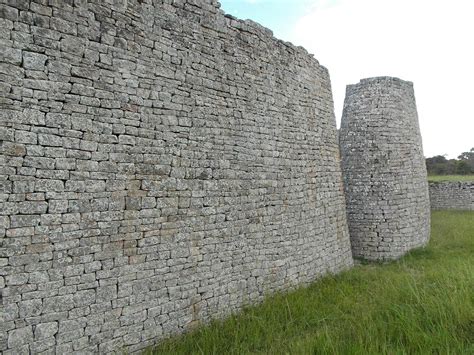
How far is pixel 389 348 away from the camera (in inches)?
167

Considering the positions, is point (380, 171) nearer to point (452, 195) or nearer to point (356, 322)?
point (356, 322)

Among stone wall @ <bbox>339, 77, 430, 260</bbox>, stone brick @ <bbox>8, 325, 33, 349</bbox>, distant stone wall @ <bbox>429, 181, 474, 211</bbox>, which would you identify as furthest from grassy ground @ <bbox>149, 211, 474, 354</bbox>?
distant stone wall @ <bbox>429, 181, 474, 211</bbox>

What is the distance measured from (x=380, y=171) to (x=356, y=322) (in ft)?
18.9

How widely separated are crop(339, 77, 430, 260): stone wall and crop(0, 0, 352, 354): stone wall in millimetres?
3405

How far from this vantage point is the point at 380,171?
10094 millimetres

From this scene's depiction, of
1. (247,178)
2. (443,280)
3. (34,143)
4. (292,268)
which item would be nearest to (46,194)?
(34,143)

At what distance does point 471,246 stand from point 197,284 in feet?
27.0

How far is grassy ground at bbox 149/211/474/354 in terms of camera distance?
14.3 ft

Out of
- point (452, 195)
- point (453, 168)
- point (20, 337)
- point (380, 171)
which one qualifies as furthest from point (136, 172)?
point (453, 168)

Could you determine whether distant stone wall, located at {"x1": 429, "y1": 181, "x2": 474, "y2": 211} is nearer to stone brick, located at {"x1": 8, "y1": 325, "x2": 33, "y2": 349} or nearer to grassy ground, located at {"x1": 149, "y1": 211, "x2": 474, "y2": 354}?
grassy ground, located at {"x1": 149, "y1": 211, "x2": 474, "y2": 354}

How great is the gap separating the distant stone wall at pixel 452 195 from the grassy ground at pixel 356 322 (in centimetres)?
1323

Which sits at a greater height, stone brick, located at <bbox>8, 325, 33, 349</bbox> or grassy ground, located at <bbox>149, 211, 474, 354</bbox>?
stone brick, located at <bbox>8, 325, 33, 349</bbox>

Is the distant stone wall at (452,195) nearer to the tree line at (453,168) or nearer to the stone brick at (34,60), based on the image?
the tree line at (453,168)

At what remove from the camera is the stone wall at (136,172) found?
3.98 metres
